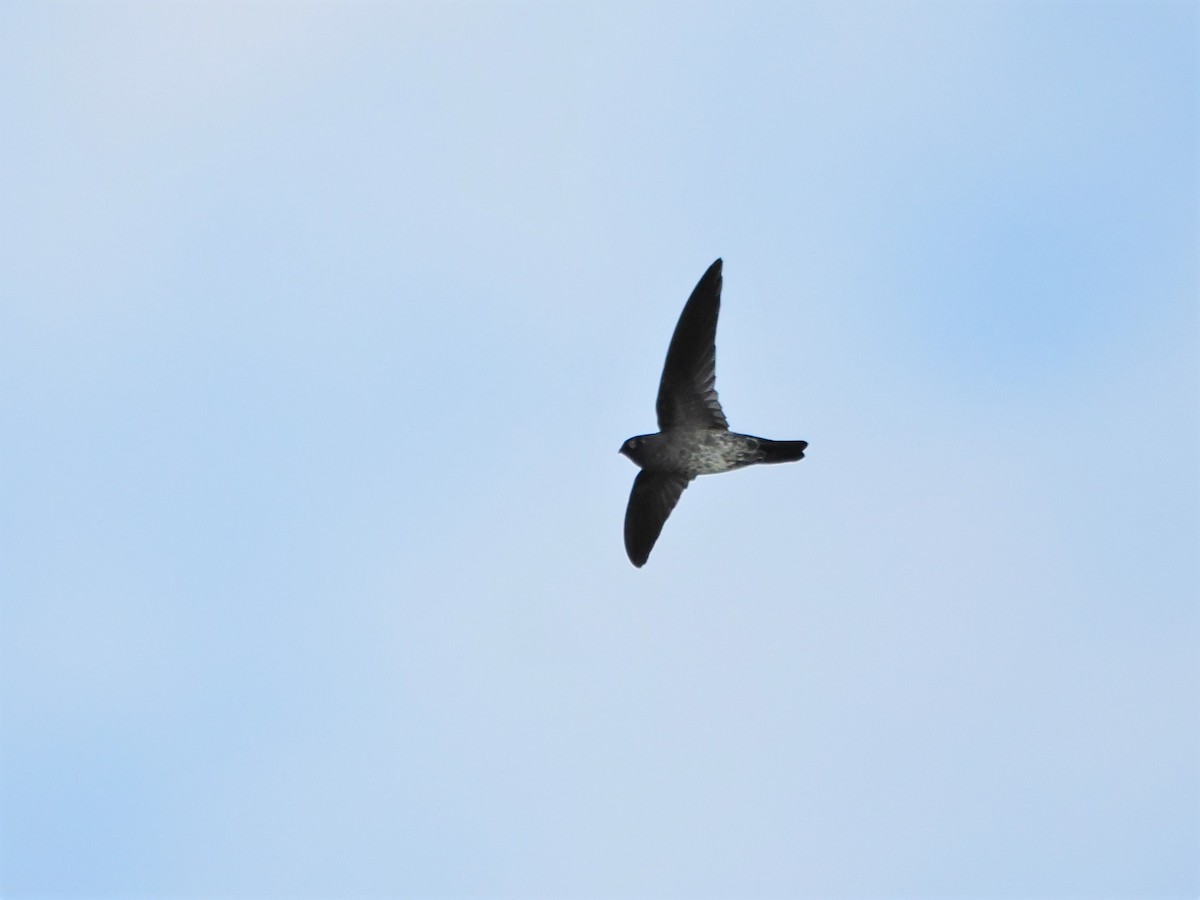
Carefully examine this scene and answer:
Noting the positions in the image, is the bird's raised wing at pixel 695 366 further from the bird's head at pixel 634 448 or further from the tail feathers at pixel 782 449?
the tail feathers at pixel 782 449

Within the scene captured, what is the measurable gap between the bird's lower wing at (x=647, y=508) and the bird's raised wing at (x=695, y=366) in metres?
1.23

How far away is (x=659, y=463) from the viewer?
23250mm

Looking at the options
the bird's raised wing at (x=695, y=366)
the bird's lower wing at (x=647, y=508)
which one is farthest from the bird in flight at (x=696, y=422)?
the bird's lower wing at (x=647, y=508)

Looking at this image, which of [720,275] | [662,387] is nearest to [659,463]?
[662,387]

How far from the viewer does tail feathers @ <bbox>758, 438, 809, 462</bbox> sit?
2230 cm

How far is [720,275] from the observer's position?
22.5 metres

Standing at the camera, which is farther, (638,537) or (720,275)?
(638,537)

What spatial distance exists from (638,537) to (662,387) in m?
3.00

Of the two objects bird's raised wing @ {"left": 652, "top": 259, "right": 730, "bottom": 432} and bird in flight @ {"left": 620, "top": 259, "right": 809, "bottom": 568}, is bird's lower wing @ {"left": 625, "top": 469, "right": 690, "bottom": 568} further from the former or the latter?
bird's raised wing @ {"left": 652, "top": 259, "right": 730, "bottom": 432}

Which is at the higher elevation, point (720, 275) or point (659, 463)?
point (720, 275)

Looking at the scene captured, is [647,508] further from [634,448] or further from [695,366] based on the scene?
[695,366]

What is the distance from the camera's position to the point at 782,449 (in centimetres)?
2230

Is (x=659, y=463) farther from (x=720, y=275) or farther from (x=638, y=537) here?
(x=720, y=275)

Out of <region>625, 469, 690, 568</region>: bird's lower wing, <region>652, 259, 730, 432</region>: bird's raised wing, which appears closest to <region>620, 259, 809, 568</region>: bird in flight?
<region>652, 259, 730, 432</region>: bird's raised wing
